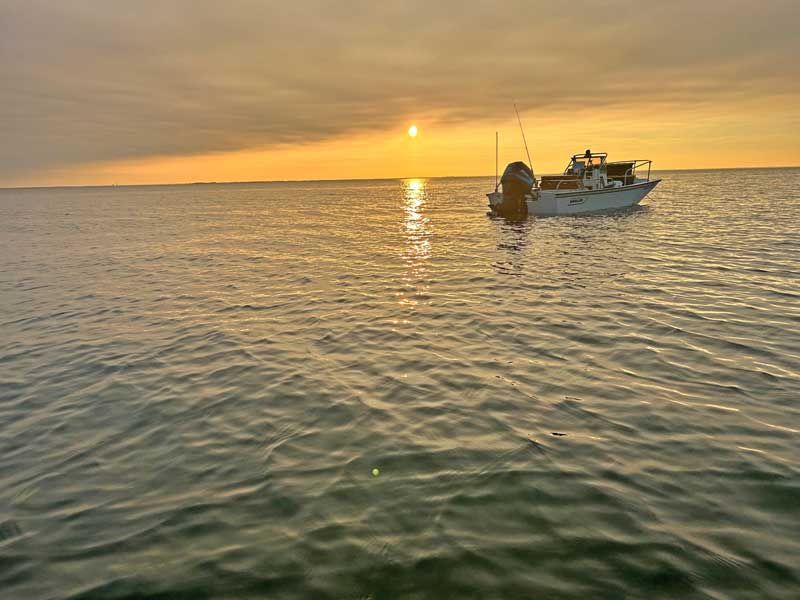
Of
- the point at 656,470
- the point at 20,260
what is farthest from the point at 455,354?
the point at 20,260

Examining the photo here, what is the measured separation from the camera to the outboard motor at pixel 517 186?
4184 cm

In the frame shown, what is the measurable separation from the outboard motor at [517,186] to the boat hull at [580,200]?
3.13ft

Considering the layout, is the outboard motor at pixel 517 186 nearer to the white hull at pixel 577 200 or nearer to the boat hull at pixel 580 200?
the white hull at pixel 577 200

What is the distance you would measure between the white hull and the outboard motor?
736 millimetres

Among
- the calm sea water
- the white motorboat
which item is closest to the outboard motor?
the white motorboat

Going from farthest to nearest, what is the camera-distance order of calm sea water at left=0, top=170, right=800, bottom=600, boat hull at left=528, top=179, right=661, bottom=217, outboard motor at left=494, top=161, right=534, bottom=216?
outboard motor at left=494, top=161, right=534, bottom=216 → boat hull at left=528, top=179, right=661, bottom=217 → calm sea water at left=0, top=170, right=800, bottom=600

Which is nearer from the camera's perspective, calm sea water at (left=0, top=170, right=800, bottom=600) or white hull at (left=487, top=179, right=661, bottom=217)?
calm sea water at (left=0, top=170, right=800, bottom=600)

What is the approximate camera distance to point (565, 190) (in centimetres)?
4084

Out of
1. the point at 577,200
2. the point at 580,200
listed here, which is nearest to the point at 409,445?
the point at 577,200

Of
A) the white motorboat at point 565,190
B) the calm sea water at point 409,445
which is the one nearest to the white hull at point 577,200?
the white motorboat at point 565,190

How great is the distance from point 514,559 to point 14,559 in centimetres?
527

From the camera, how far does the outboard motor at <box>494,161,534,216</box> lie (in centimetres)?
4184

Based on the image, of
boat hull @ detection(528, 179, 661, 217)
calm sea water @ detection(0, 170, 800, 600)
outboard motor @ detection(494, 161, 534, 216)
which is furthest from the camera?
outboard motor @ detection(494, 161, 534, 216)

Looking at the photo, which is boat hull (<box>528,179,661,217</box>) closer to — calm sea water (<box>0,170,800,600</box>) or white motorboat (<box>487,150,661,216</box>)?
white motorboat (<box>487,150,661,216</box>)
